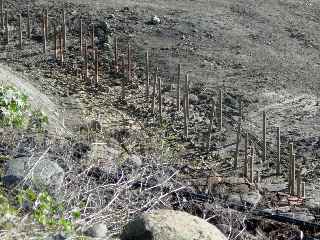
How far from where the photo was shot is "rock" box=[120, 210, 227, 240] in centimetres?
734

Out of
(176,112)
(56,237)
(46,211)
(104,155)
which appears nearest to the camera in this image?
(56,237)

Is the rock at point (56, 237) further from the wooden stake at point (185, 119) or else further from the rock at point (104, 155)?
the wooden stake at point (185, 119)

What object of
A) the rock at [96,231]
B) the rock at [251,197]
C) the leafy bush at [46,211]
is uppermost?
the leafy bush at [46,211]

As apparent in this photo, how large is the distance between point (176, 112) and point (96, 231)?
350 inches

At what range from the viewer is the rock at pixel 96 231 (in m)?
7.36

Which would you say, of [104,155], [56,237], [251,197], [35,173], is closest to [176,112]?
[104,155]

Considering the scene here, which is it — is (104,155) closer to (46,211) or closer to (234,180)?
(234,180)

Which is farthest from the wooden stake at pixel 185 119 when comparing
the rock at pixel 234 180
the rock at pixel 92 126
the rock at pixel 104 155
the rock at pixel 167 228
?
the rock at pixel 167 228

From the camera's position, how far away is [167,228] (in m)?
7.36

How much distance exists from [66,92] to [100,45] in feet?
9.67

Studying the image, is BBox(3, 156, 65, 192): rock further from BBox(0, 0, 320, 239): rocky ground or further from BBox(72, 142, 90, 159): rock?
BBox(72, 142, 90, 159): rock

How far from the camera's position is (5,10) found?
2062 centimetres

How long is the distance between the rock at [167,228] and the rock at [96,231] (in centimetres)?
19

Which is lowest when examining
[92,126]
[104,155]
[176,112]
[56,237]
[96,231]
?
[176,112]
